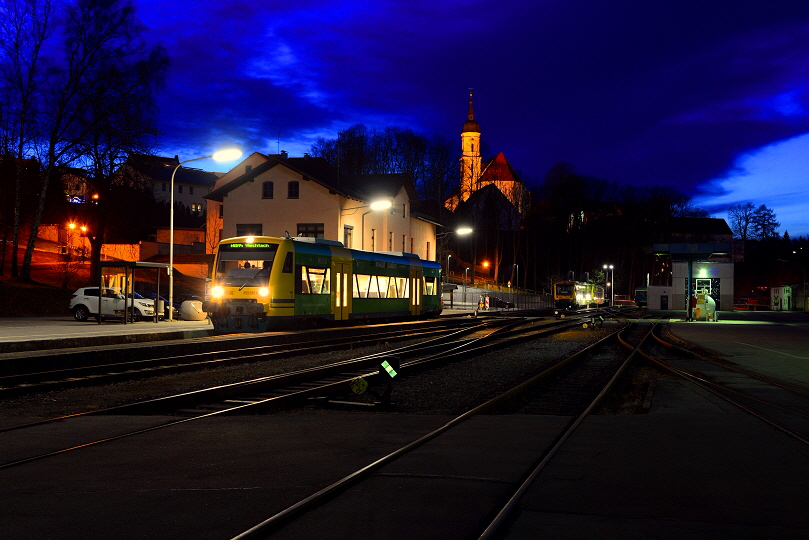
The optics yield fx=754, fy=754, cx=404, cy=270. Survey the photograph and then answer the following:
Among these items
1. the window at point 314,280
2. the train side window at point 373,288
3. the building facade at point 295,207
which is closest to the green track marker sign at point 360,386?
the window at point 314,280

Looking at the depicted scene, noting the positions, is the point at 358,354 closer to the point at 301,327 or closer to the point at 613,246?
the point at 301,327

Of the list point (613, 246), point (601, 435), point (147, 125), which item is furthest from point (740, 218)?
point (601, 435)

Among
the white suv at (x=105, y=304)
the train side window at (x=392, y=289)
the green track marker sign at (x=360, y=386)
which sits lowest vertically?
the green track marker sign at (x=360, y=386)

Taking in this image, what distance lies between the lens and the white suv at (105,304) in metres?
33.2

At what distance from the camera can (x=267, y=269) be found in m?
25.6

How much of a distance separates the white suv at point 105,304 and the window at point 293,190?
64.9 ft

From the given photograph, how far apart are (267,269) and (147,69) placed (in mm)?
18946

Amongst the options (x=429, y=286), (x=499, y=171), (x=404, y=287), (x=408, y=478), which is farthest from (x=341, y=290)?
(x=499, y=171)

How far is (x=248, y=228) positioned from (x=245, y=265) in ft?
91.9

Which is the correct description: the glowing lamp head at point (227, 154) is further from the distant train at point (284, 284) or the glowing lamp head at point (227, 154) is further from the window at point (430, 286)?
the window at point (430, 286)

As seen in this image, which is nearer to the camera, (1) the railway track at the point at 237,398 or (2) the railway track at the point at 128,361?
(1) the railway track at the point at 237,398

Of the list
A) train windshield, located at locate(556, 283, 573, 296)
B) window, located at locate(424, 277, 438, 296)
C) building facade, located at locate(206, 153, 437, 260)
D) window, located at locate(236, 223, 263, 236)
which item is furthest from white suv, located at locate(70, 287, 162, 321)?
train windshield, located at locate(556, 283, 573, 296)

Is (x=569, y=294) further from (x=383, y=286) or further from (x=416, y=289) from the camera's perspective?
(x=383, y=286)

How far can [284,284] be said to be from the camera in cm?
2592
